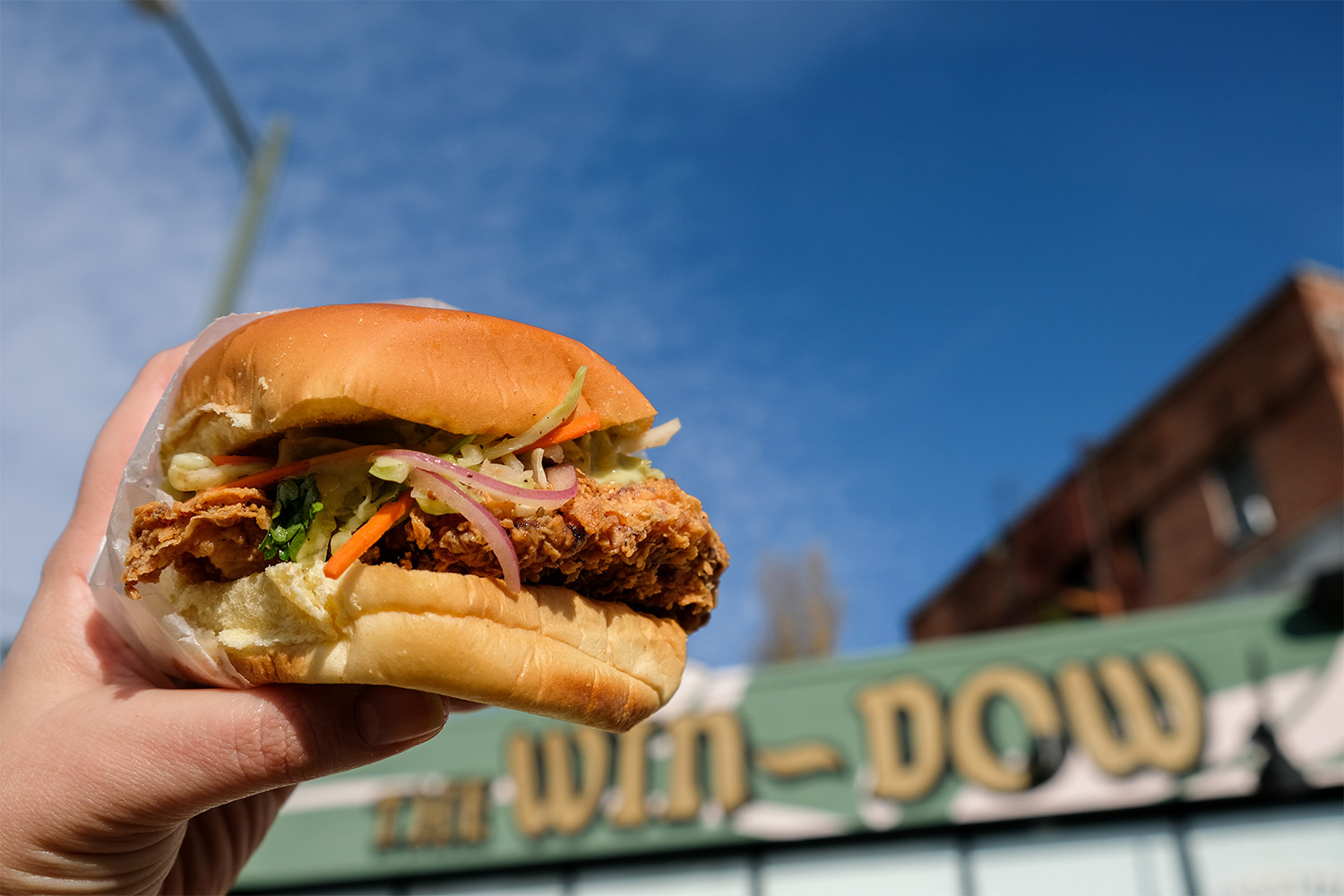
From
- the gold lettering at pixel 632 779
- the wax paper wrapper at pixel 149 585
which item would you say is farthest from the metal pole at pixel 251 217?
the gold lettering at pixel 632 779

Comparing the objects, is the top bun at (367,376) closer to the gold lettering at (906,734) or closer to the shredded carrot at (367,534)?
the shredded carrot at (367,534)

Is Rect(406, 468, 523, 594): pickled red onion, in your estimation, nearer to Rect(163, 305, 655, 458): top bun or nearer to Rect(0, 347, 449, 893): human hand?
Rect(163, 305, 655, 458): top bun

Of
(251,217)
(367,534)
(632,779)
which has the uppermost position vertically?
(251,217)

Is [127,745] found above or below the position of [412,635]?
below

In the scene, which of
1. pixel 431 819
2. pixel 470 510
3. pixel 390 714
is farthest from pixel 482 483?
pixel 431 819

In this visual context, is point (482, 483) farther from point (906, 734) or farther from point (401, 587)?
point (906, 734)

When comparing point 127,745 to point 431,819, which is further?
point 431,819

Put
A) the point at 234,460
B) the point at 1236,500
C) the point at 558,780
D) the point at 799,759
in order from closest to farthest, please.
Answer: the point at 234,460 → the point at 799,759 → the point at 558,780 → the point at 1236,500
